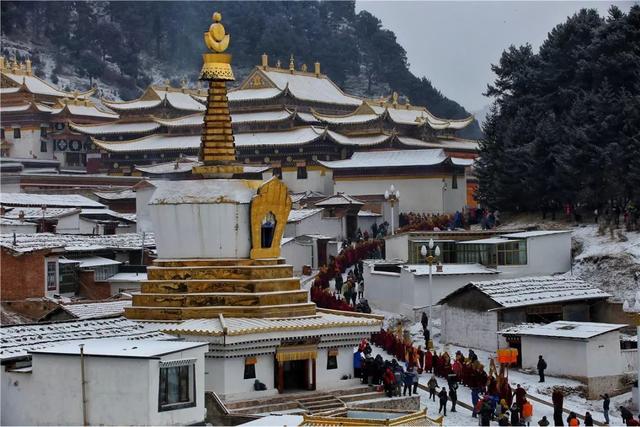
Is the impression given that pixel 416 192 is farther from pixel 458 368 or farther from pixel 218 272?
pixel 218 272

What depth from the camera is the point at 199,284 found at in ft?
85.8

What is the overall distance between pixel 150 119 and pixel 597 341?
45.7 metres

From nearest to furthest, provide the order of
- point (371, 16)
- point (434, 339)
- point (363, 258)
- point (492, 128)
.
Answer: point (434, 339) < point (363, 258) < point (492, 128) < point (371, 16)

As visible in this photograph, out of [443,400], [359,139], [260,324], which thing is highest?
[359,139]

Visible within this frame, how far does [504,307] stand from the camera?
1324 inches

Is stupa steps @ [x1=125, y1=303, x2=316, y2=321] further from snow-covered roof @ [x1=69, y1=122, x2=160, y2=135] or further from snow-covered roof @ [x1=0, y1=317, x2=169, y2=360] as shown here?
snow-covered roof @ [x1=69, y1=122, x2=160, y2=135]

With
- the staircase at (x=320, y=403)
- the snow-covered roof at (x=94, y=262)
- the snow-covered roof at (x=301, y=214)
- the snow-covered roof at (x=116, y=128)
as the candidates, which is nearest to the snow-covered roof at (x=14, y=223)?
the snow-covered roof at (x=94, y=262)

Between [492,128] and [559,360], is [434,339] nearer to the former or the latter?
[559,360]

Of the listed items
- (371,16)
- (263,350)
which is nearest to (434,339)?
(263,350)

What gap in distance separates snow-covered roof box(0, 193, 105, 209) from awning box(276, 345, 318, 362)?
2711 cm

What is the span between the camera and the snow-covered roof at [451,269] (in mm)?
38706

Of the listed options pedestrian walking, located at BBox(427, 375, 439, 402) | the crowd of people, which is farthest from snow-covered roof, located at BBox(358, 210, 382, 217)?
pedestrian walking, located at BBox(427, 375, 439, 402)

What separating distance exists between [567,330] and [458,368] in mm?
3651

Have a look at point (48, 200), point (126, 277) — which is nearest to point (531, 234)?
point (126, 277)
